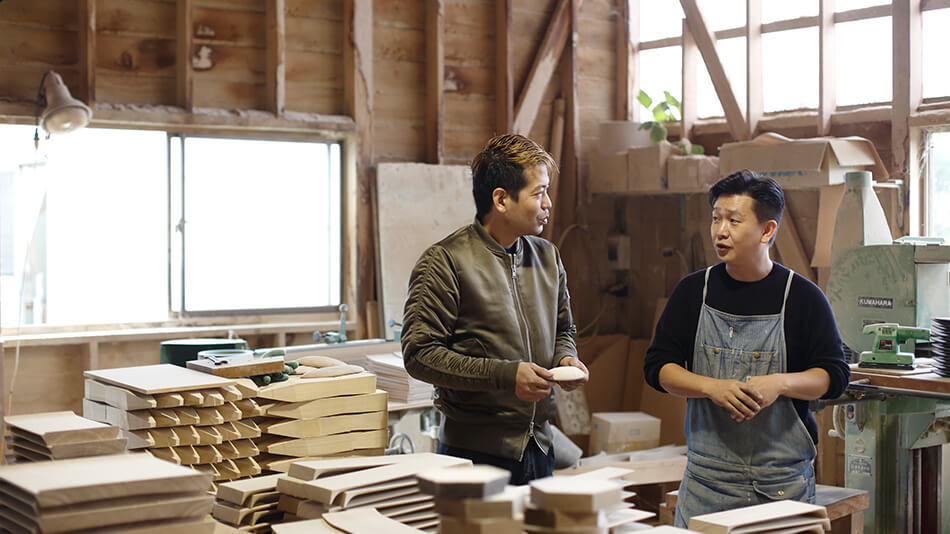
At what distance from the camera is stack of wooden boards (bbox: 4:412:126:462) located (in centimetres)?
212

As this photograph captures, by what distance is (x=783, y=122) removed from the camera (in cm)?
571

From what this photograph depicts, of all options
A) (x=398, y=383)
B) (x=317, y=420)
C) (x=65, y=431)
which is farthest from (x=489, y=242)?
(x=398, y=383)

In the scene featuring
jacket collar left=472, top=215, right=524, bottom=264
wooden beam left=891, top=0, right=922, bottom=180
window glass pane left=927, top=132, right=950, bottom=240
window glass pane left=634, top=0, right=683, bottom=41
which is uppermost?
window glass pane left=634, top=0, right=683, bottom=41

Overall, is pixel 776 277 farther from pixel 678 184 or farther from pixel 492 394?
pixel 678 184

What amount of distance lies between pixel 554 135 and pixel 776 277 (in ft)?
13.1

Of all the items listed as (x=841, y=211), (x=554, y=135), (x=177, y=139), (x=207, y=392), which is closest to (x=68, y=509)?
(x=207, y=392)

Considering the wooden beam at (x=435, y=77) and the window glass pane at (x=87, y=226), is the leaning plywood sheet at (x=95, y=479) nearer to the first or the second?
the window glass pane at (x=87, y=226)

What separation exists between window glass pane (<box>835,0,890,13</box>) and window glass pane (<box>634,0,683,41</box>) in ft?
3.78

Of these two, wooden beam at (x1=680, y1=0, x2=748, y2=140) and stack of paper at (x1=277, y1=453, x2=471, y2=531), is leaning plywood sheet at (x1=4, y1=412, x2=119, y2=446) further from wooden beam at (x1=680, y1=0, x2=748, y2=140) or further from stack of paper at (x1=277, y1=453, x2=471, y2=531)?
wooden beam at (x1=680, y1=0, x2=748, y2=140)

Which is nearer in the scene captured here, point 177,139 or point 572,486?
point 572,486

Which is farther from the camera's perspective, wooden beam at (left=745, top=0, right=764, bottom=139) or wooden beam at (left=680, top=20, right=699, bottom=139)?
wooden beam at (left=680, top=20, right=699, bottom=139)

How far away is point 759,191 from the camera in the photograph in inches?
106

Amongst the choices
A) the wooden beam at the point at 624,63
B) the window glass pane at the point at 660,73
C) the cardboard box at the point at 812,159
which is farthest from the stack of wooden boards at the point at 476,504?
the wooden beam at the point at 624,63

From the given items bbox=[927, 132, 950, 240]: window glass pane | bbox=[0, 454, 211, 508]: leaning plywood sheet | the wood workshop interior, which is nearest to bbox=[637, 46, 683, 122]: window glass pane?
the wood workshop interior
